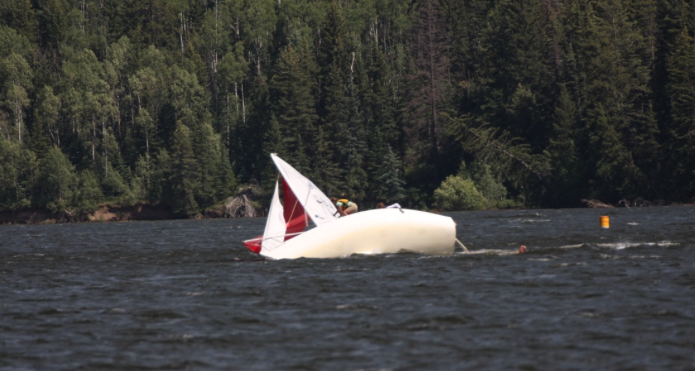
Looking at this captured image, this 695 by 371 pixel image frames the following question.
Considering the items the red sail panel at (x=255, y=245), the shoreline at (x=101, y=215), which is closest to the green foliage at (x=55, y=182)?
the shoreline at (x=101, y=215)

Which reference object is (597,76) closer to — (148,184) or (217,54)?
(148,184)

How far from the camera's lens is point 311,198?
28328mm

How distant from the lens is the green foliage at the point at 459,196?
8794cm

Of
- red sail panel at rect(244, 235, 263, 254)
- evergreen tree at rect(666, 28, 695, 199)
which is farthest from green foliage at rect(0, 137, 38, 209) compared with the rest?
red sail panel at rect(244, 235, 263, 254)

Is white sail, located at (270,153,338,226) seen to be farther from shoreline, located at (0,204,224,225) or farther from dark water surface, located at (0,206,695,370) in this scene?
shoreline, located at (0,204,224,225)

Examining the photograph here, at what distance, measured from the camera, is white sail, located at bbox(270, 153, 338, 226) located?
2795 centimetres

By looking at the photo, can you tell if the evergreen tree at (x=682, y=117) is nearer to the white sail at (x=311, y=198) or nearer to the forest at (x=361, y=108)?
the forest at (x=361, y=108)

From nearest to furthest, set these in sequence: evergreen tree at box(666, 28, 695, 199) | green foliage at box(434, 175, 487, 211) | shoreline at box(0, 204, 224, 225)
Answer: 1. evergreen tree at box(666, 28, 695, 199)
2. green foliage at box(434, 175, 487, 211)
3. shoreline at box(0, 204, 224, 225)

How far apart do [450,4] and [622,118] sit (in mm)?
44855

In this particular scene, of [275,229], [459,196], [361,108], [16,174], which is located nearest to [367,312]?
[275,229]

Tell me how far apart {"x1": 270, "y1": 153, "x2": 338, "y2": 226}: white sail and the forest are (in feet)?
179

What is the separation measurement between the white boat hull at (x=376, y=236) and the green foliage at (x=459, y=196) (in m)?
60.6

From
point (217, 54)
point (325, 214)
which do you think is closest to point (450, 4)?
point (217, 54)

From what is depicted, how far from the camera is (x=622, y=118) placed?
8325 centimetres
